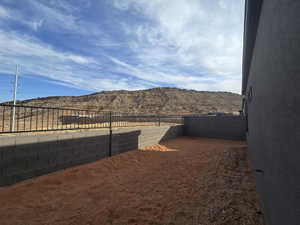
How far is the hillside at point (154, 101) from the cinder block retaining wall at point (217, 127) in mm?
16956

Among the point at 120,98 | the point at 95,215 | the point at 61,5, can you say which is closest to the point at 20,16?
the point at 61,5

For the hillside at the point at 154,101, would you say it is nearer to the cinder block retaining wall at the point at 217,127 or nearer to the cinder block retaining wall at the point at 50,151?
the cinder block retaining wall at the point at 217,127

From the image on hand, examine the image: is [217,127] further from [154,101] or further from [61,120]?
[154,101]

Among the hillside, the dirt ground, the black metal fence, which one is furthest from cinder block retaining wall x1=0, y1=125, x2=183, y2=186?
the hillside

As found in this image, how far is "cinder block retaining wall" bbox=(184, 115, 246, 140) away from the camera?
437 inches

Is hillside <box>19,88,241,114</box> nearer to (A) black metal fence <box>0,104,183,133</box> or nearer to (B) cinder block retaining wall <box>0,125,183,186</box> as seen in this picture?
(A) black metal fence <box>0,104,183,133</box>

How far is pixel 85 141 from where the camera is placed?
5.06 m

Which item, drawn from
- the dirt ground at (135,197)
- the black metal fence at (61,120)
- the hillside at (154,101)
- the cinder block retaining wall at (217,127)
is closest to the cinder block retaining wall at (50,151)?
the dirt ground at (135,197)

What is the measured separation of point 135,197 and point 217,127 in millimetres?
10218

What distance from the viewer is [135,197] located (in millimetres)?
3035

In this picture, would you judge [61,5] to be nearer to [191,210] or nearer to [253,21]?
[253,21]

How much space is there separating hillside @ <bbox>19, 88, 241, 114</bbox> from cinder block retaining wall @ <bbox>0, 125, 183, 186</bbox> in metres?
24.7

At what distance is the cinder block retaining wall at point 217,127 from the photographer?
36.4ft

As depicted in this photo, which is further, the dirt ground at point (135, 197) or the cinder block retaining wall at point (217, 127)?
the cinder block retaining wall at point (217, 127)
